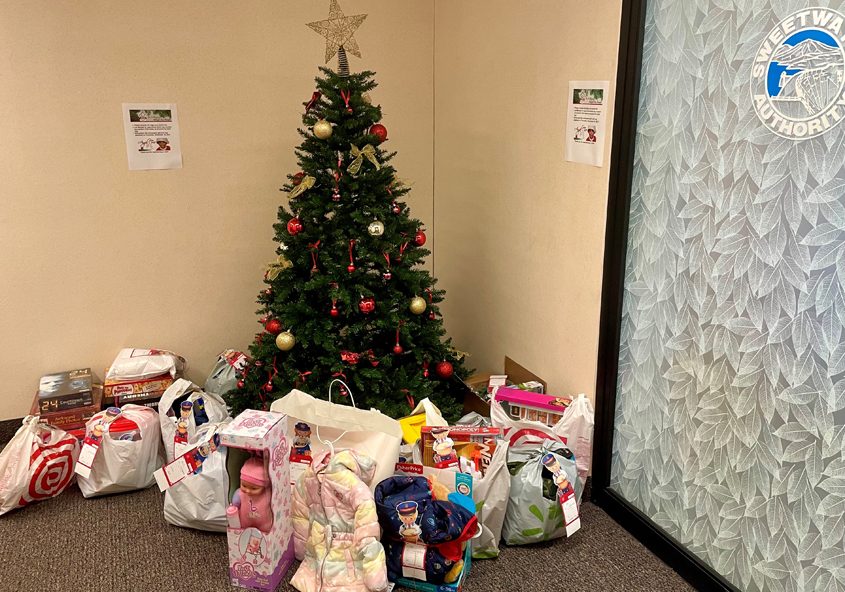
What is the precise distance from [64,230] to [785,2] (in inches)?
117

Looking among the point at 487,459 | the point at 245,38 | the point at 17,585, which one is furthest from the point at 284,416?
the point at 245,38

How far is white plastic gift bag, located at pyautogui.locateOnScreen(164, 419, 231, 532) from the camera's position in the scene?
2457mm

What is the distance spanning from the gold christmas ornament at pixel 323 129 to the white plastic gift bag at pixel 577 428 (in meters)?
1.36

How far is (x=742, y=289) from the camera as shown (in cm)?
200

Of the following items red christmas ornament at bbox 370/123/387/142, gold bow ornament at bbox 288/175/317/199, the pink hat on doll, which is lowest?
→ the pink hat on doll

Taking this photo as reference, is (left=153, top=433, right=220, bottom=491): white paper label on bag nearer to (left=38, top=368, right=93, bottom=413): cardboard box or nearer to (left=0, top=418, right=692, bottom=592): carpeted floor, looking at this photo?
(left=0, top=418, right=692, bottom=592): carpeted floor

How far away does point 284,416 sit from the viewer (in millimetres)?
2346

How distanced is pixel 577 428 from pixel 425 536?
2.61 ft

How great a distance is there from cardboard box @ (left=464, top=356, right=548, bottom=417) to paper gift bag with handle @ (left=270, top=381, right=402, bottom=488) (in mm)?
682

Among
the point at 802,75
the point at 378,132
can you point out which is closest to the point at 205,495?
the point at 378,132

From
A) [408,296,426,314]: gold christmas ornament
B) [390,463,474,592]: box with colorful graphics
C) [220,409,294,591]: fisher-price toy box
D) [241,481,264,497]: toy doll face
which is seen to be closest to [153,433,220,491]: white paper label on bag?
[220,409,294,591]: fisher-price toy box

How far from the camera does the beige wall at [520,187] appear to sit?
2.60 meters

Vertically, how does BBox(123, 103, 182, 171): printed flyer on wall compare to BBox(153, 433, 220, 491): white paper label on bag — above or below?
above

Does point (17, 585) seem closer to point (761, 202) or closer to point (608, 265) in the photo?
point (608, 265)
